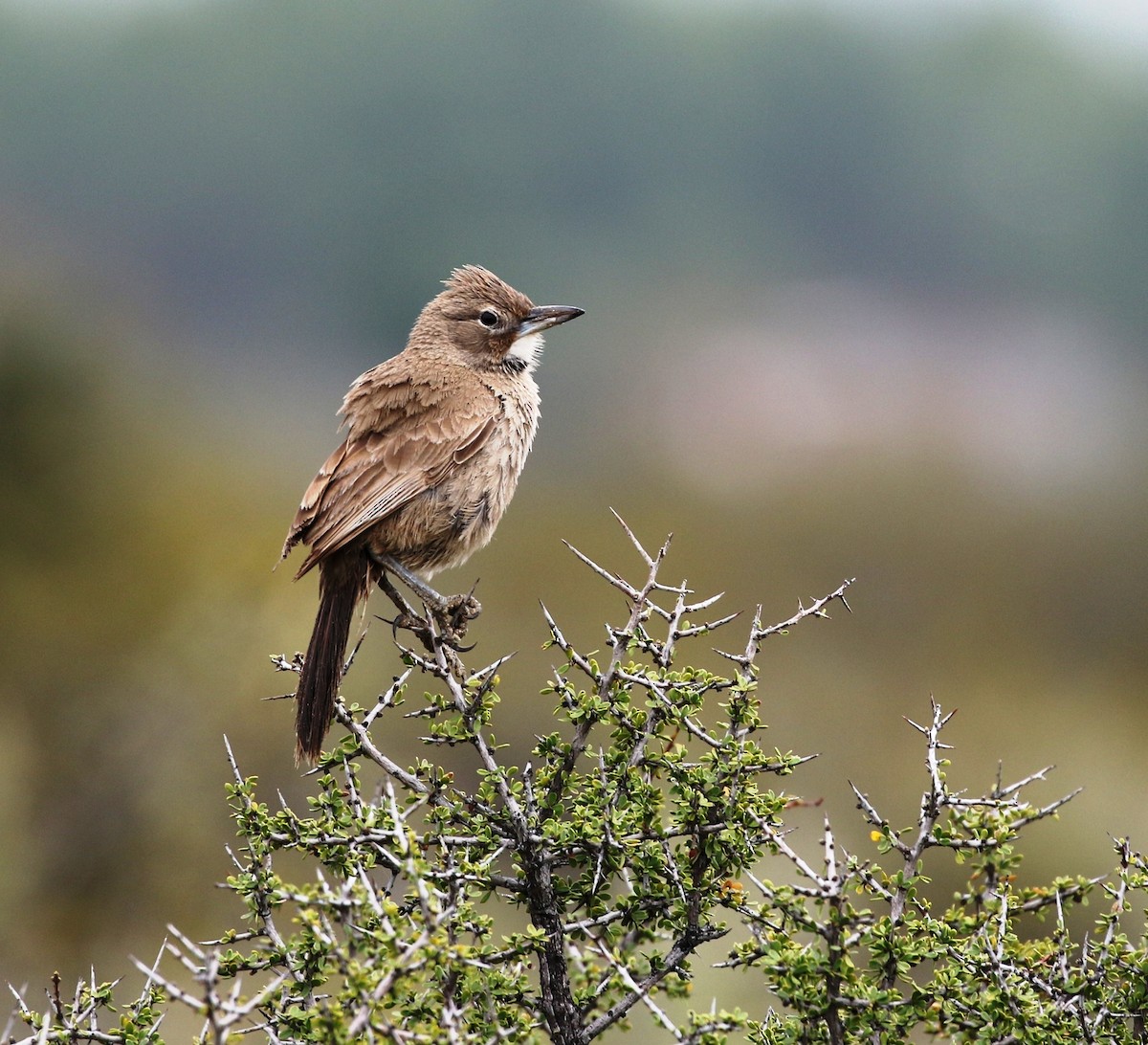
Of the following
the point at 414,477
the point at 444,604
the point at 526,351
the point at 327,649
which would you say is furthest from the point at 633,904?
the point at 526,351

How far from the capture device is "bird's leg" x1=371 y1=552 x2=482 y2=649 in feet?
15.2

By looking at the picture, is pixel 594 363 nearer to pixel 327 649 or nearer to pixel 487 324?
pixel 487 324

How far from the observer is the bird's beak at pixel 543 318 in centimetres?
554

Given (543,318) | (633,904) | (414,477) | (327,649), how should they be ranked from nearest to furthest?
1. (633,904)
2. (327,649)
3. (414,477)
4. (543,318)

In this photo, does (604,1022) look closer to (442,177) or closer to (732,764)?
(732,764)

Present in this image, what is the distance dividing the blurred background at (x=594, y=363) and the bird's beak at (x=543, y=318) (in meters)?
4.98

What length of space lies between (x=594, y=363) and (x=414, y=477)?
163 ft

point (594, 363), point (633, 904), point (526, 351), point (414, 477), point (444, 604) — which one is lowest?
point (633, 904)

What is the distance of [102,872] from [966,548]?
83.5 ft

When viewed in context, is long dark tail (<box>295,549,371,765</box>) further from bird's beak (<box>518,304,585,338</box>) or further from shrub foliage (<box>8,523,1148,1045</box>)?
bird's beak (<box>518,304,585,338</box>)

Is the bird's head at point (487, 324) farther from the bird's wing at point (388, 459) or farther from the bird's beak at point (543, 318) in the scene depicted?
the bird's wing at point (388, 459)

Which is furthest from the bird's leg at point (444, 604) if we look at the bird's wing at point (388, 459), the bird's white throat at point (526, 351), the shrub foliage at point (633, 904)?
the bird's white throat at point (526, 351)

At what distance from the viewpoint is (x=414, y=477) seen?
4770mm

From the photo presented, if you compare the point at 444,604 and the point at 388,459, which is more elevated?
the point at 388,459
